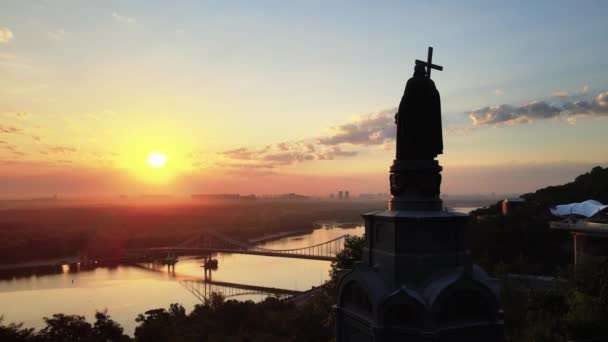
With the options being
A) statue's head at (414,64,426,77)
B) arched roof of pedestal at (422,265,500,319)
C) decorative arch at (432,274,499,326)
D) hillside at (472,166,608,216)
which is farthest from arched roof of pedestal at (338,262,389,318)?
hillside at (472,166,608,216)

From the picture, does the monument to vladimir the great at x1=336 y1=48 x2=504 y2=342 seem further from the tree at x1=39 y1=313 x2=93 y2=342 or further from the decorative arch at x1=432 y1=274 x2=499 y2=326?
the tree at x1=39 y1=313 x2=93 y2=342

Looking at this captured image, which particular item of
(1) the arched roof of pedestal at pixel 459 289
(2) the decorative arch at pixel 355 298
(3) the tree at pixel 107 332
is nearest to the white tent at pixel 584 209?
(1) the arched roof of pedestal at pixel 459 289

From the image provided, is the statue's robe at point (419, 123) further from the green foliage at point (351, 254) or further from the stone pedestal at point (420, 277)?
the green foliage at point (351, 254)

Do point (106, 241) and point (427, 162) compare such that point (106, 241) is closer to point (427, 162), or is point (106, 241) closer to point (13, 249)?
point (13, 249)

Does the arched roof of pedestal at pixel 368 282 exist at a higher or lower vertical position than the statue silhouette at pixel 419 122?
lower

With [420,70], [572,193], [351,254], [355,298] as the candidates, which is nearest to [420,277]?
[355,298]

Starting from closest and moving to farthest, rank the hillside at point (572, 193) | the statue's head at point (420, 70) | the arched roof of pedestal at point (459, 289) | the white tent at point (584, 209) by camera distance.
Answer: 1. the arched roof of pedestal at point (459, 289)
2. the statue's head at point (420, 70)
3. the white tent at point (584, 209)
4. the hillside at point (572, 193)
